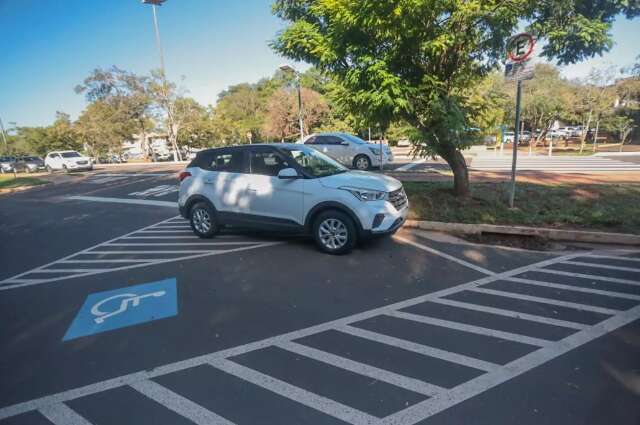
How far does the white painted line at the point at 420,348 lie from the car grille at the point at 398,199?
2.52 metres

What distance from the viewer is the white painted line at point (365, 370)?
2.58 meters

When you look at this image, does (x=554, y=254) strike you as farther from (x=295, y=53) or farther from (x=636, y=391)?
(x=295, y=53)

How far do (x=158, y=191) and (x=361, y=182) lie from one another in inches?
441

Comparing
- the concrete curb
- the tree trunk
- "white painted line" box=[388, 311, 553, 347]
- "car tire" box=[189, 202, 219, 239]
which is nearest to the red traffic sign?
the tree trunk

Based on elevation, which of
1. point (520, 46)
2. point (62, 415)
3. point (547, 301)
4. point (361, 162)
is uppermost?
point (520, 46)

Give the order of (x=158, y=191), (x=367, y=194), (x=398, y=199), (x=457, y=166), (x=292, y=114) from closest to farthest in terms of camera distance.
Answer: (x=367, y=194) < (x=398, y=199) < (x=457, y=166) < (x=158, y=191) < (x=292, y=114)

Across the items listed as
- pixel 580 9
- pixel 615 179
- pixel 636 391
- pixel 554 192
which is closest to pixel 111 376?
pixel 636 391

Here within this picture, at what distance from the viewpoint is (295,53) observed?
27.8 ft

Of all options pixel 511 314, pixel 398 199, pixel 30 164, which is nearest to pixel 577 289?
pixel 511 314

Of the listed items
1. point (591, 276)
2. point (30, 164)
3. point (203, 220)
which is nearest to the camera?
point (591, 276)

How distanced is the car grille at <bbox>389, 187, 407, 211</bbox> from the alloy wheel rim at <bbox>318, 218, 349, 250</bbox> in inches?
34.7

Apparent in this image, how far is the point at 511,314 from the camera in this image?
3.57 m

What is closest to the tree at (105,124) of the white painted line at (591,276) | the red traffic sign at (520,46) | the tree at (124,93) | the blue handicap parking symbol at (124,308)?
the tree at (124,93)

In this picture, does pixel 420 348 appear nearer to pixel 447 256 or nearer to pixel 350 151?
pixel 447 256
